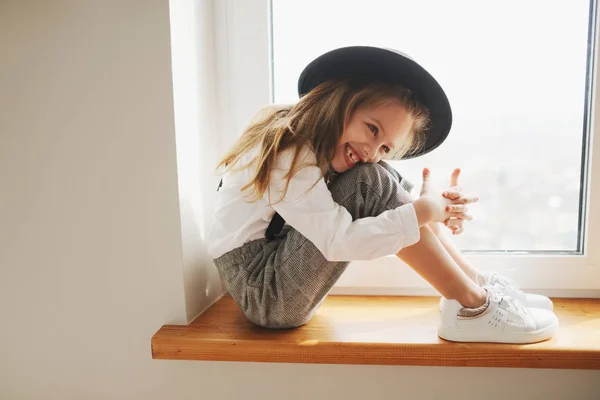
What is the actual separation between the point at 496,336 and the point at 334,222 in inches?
13.2

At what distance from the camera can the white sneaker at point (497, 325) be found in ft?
2.65

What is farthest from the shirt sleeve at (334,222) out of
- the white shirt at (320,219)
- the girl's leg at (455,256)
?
the girl's leg at (455,256)

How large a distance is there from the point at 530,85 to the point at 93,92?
35.1 inches

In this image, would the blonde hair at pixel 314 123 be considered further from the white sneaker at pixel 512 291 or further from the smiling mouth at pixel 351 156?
the white sneaker at pixel 512 291

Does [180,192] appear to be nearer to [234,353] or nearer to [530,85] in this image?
[234,353]

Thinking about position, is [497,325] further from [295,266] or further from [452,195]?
[295,266]

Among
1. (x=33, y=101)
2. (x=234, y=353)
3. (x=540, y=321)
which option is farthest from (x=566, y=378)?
(x=33, y=101)

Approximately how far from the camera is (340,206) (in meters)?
0.81

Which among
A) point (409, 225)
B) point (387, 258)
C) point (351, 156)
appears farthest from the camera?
point (387, 258)

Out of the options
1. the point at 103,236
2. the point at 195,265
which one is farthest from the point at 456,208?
the point at 103,236

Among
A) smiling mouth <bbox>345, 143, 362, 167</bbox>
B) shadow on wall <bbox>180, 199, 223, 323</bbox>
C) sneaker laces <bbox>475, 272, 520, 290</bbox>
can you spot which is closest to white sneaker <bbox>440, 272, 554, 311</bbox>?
sneaker laces <bbox>475, 272, 520, 290</bbox>

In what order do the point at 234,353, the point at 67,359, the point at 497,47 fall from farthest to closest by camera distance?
1. the point at 497,47
2. the point at 67,359
3. the point at 234,353

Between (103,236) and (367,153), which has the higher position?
(367,153)

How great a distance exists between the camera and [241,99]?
3.54 ft
